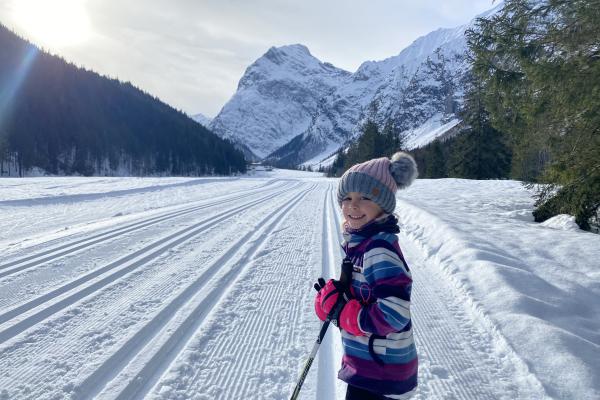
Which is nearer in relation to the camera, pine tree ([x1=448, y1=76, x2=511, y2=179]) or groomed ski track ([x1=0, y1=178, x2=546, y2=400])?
groomed ski track ([x1=0, y1=178, x2=546, y2=400])

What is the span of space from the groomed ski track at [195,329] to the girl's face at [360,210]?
1.48 meters

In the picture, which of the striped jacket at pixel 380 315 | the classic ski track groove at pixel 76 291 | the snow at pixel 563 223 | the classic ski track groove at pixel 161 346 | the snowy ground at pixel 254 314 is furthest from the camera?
the snow at pixel 563 223

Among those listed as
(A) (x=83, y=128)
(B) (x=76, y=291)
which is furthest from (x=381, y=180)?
(A) (x=83, y=128)

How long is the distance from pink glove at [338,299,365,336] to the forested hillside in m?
69.5

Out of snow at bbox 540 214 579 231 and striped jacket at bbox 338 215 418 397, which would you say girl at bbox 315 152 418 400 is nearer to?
striped jacket at bbox 338 215 418 397

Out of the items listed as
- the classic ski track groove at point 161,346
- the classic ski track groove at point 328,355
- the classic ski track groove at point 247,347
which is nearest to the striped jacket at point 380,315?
the classic ski track groove at point 328,355

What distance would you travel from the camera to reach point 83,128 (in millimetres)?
81062

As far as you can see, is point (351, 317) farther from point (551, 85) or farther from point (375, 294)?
point (551, 85)

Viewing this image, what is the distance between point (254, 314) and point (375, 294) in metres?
2.50

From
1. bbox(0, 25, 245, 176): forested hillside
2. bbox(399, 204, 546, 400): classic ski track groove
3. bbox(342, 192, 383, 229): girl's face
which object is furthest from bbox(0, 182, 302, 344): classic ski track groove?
bbox(0, 25, 245, 176): forested hillside

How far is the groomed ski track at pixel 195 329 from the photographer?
278 centimetres

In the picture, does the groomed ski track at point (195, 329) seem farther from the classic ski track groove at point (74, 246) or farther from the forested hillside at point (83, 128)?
the forested hillside at point (83, 128)

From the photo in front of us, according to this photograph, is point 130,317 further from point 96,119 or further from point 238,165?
point 238,165

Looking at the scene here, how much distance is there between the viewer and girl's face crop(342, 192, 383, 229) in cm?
201
